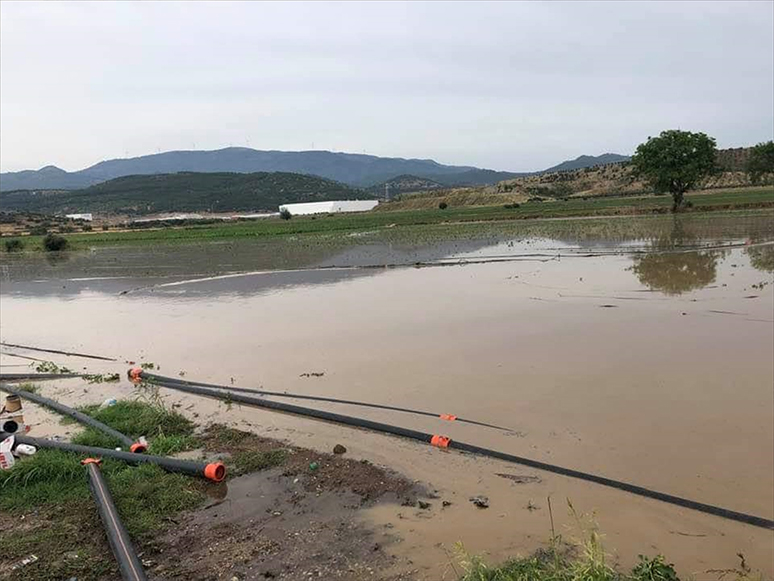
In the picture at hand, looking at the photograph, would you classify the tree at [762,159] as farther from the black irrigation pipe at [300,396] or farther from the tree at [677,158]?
the black irrigation pipe at [300,396]

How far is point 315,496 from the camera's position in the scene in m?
5.46

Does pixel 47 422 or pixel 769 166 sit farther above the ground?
pixel 769 166

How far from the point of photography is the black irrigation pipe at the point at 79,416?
21.8 feet

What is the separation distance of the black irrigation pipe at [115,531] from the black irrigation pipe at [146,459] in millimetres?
456

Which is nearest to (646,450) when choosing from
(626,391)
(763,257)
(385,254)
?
(626,391)

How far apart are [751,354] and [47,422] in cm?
1082

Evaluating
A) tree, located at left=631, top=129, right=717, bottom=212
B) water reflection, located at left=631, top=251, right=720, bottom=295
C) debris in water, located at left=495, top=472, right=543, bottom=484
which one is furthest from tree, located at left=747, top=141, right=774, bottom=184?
debris in water, located at left=495, top=472, right=543, bottom=484

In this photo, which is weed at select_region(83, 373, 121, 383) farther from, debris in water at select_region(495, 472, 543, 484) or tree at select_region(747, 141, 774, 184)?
tree at select_region(747, 141, 774, 184)

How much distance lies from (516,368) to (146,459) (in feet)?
18.2

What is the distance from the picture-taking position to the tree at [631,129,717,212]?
44.2m

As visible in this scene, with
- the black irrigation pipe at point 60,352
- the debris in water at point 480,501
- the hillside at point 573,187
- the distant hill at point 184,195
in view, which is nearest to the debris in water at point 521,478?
the debris in water at point 480,501

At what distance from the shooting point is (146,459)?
242 inches

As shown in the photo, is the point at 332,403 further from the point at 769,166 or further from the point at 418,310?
the point at 769,166

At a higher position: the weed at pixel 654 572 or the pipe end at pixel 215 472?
the weed at pixel 654 572
